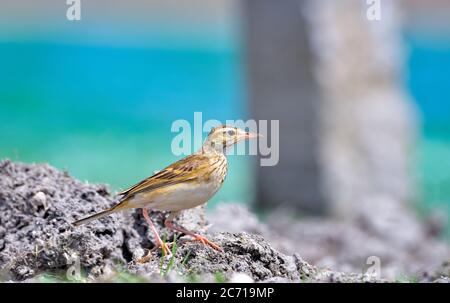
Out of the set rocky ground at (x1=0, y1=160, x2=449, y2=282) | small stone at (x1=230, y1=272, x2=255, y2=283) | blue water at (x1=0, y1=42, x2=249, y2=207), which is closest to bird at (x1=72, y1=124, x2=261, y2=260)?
rocky ground at (x1=0, y1=160, x2=449, y2=282)

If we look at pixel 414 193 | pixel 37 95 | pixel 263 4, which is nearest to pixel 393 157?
pixel 414 193

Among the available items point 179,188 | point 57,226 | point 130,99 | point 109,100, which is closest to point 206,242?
point 179,188

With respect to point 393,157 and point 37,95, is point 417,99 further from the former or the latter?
point 393,157

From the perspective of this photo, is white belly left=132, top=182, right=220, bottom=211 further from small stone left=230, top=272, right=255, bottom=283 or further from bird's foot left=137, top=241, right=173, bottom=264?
small stone left=230, top=272, right=255, bottom=283

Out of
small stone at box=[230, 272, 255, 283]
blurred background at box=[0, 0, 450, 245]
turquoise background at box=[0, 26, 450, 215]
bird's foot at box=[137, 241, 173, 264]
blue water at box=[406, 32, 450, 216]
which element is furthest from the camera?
blue water at box=[406, 32, 450, 216]

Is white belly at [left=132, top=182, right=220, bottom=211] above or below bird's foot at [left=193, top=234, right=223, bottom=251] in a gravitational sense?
above
